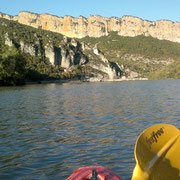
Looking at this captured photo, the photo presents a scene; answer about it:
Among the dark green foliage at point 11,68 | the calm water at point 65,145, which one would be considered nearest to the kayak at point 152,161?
the calm water at point 65,145

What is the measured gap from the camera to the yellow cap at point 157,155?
5.99 metres

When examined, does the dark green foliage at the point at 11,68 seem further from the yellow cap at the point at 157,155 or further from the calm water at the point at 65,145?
the yellow cap at the point at 157,155

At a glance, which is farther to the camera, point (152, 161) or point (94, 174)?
point (152, 161)

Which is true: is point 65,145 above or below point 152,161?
below

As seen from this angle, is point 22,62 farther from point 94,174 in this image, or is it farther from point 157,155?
point 94,174

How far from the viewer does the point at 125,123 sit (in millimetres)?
16688

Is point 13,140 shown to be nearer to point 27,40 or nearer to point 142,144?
point 142,144

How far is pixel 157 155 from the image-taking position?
630 cm

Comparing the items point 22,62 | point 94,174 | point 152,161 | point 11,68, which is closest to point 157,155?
Answer: point 152,161

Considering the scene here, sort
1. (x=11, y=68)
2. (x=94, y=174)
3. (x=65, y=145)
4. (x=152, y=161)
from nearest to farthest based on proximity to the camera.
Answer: (x=94, y=174) < (x=152, y=161) < (x=65, y=145) < (x=11, y=68)

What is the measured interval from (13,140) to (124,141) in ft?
17.7

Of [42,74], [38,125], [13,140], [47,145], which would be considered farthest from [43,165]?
[42,74]

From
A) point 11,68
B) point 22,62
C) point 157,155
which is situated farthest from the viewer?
point 22,62

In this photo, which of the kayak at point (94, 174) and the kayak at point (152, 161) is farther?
the kayak at point (152, 161)
